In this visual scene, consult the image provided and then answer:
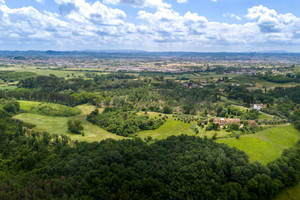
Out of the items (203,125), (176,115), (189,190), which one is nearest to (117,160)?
(189,190)

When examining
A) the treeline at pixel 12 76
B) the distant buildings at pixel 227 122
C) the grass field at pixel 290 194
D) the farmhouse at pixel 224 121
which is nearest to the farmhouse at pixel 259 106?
the distant buildings at pixel 227 122

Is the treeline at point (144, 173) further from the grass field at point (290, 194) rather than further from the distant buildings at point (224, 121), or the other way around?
the distant buildings at point (224, 121)

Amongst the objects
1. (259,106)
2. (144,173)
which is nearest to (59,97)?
(144,173)

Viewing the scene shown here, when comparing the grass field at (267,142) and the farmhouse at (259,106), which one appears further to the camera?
the farmhouse at (259,106)

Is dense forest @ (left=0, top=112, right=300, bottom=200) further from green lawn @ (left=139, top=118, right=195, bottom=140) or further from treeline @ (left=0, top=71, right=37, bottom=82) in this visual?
treeline @ (left=0, top=71, right=37, bottom=82)

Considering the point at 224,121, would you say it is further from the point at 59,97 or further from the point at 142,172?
the point at 59,97

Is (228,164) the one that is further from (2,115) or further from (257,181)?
(2,115)
